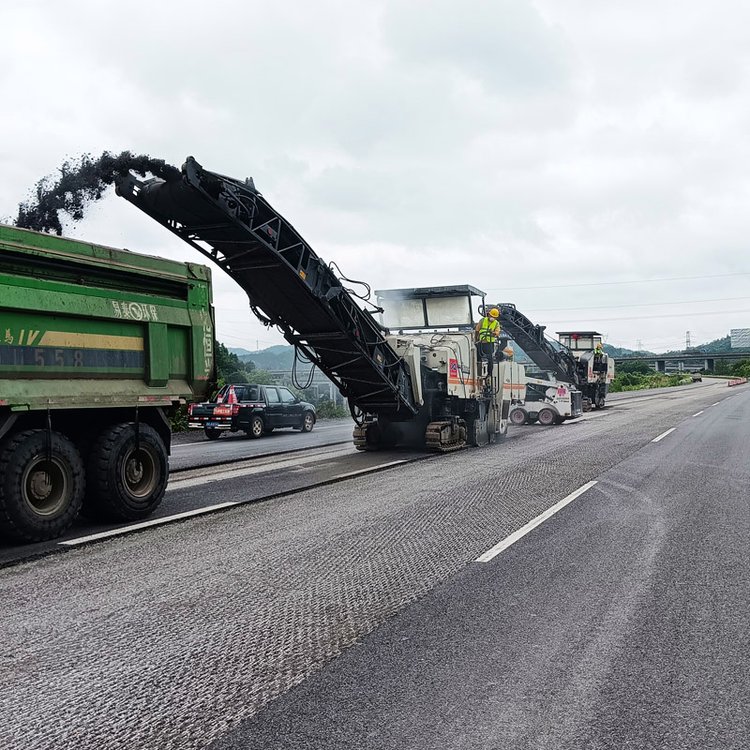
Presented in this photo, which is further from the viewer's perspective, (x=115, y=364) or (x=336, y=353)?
(x=336, y=353)

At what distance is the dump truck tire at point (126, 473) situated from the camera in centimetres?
782

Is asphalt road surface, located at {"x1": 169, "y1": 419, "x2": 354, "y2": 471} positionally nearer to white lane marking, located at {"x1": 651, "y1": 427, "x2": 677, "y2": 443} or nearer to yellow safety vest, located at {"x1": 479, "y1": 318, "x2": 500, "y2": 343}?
yellow safety vest, located at {"x1": 479, "y1": 318, "x2": 500, "y2": 343}

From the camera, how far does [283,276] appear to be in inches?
455

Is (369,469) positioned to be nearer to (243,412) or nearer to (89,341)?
(89,341)

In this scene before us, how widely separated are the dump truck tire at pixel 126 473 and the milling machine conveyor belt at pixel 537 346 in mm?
21877

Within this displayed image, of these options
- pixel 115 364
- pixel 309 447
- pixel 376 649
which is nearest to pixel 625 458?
pixel 309 447

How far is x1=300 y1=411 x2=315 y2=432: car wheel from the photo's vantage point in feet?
77.1

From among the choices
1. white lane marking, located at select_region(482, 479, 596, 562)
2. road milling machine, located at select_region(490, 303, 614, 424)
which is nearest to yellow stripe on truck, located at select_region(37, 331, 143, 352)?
white lane marking, located at select_region(482, 479, 596, 562)

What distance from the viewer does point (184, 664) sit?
4.07 m

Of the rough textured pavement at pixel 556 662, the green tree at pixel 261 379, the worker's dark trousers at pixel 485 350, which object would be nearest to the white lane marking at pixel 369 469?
the worker's dark trousers at pixel 485 350

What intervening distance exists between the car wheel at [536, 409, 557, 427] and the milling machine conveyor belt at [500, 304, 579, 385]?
16.2 feet

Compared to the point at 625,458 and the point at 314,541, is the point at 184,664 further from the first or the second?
the point at 625,458

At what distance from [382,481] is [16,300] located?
229 inches

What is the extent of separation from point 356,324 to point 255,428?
29.1ft
